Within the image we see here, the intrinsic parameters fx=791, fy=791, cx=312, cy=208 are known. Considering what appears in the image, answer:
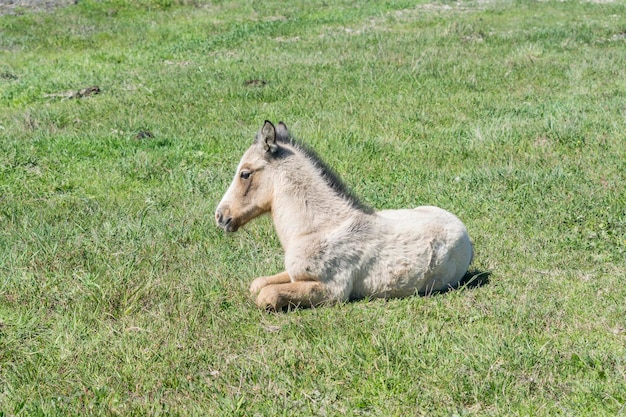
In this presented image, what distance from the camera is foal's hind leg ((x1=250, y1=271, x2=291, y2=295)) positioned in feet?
22.7

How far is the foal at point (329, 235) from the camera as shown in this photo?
22.2 ft

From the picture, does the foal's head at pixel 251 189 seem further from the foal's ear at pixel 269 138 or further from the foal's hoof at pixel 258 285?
the foal's hoof at pixel 258 285

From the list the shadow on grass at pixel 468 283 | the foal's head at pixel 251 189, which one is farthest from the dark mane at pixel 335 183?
the shadow on grass at pixel 468 283

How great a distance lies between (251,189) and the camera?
7145mm

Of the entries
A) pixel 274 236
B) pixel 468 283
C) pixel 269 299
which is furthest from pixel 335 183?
pixel 274 236

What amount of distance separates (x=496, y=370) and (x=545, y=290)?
1841mm

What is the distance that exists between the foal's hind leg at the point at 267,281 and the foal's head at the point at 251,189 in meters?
0.55

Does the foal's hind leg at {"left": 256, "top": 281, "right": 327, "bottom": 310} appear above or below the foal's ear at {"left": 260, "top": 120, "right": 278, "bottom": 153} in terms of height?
below

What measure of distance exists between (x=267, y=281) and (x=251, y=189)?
851 mm

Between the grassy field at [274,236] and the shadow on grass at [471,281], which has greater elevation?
the grassy field at [274,236]

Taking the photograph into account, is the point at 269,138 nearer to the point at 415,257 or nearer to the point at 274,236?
the point at 415,257

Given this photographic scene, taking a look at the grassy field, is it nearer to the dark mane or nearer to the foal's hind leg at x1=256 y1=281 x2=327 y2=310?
the foal's hind leg at x1=256 y1=281 x2=327 y2=310

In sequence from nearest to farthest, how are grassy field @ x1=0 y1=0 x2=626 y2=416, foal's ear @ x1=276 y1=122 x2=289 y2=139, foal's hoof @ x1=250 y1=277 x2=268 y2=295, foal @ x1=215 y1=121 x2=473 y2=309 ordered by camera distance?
grassy field @ x1=0 y1=0 x2=626 y2=416 < foal @ x1=215 y1=121 x2=473 y2=309 < foal's hoof @ x1=250 y1=277 x2=268 y2=295 < foal's ear @ x1=276 y1=122 x2=289 y2=139

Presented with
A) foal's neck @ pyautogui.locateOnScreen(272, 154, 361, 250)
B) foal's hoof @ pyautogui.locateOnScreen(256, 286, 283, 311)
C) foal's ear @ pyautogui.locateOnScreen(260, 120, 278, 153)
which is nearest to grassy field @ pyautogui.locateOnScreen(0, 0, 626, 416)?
foal's hoof @ pyautogui.locateOnScreen(256, 286, 283, 311)
